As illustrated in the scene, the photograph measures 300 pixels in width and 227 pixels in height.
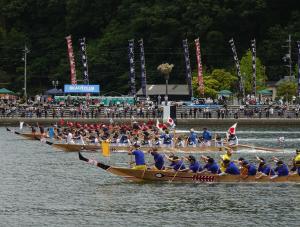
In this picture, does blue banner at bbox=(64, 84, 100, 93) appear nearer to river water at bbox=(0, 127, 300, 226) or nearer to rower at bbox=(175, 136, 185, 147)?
rower at bbox=(175, 136, 185, 147)

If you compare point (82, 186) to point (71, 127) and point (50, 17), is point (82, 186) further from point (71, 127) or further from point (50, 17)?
point (50, 17)

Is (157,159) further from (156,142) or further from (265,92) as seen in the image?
(265,92)

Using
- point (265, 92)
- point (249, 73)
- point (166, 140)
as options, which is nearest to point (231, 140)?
point (166, 140)

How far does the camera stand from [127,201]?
43.9 metres

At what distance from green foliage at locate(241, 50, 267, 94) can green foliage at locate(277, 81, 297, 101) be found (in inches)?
177

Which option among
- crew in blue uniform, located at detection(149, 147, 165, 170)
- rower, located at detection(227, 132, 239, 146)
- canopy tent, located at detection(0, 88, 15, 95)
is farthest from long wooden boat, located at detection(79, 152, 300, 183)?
canopy tent, located at detection(0, 88, 15, 95)

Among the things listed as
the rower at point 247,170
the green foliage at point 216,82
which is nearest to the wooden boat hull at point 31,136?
the rower at point 247,170

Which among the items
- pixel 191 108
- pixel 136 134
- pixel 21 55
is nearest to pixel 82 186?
pixel 136 134

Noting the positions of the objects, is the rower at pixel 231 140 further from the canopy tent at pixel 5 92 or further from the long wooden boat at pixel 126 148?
the canopy tent at pixel 5 92

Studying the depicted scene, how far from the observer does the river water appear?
3928cm

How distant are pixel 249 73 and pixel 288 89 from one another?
7475 millimetres

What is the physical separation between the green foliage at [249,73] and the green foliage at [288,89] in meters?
4.49

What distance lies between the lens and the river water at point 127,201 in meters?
39.3

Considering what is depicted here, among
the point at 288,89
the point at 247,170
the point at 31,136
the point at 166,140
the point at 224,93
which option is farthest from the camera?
the point at 224,93
